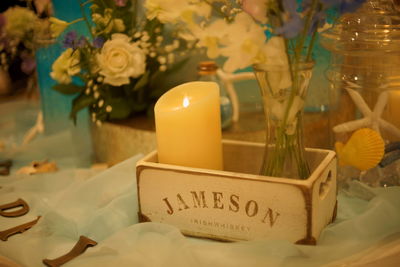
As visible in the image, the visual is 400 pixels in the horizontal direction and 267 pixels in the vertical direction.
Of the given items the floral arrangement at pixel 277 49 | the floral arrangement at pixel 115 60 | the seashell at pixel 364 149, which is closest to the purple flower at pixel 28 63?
the floral arrangement at pixel 115 60

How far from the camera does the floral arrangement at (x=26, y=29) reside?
1.10 meters

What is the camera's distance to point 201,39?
549mm

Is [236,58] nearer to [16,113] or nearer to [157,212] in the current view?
[157,212]

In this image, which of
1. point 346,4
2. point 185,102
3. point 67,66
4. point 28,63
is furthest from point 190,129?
point 28,63

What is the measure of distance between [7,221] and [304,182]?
44 cm

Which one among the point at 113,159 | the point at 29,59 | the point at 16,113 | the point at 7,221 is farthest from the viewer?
the point at 16,113

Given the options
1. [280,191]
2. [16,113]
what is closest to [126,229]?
[280,191]

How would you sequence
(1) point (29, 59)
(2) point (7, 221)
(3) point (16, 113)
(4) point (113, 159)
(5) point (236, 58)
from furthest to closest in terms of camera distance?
(3) point (16, 113) < (1) point (29, 59) < (4) point (113, 159) < (2) point (7, 221) < (5) point (236, 58)

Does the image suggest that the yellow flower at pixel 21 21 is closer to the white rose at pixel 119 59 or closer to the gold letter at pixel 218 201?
the white rose at pixel 119 59

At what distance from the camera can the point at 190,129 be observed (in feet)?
2.18

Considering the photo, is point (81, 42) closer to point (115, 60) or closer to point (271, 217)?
point (115, 60)

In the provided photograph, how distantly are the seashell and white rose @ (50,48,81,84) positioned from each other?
1.60ft

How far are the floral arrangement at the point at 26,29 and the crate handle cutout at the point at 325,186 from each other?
2.28ft

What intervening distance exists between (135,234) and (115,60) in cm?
35
